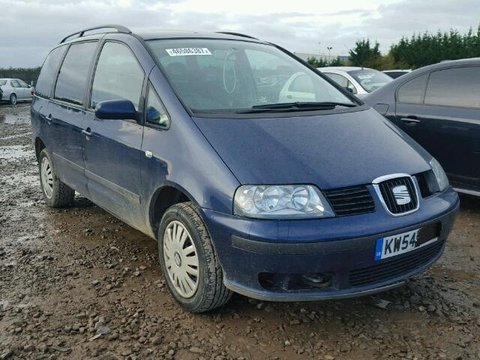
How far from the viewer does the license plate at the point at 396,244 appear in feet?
8.67

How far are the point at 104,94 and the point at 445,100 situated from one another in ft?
10.8

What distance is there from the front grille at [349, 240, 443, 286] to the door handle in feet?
7.83

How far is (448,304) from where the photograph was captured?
3.17 m

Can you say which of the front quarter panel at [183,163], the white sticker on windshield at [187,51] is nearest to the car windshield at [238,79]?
the white sticker on windshield at [187,51]

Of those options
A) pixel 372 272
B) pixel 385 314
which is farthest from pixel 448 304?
pixel 372 272

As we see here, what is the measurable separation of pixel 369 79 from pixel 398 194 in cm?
725

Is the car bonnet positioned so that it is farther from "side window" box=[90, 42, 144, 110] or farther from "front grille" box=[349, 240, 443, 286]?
"side window" box=[90, 42, 144, 110]

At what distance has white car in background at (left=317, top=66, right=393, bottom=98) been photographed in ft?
30.0

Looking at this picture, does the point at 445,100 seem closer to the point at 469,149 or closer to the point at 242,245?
the point at 469,149

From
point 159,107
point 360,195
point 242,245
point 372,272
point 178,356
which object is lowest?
point 178,356

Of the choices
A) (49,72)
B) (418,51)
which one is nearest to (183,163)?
(49,72)

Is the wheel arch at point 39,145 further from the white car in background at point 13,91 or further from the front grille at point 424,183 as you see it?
the white car in background at point 13,91

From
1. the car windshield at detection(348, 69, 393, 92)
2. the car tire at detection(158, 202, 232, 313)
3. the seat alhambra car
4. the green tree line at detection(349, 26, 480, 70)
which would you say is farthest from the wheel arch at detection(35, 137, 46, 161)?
the green tree line at detection(349, 26, 480, 70)

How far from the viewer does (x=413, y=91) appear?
17.6 feet
